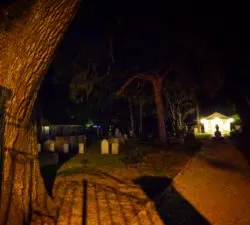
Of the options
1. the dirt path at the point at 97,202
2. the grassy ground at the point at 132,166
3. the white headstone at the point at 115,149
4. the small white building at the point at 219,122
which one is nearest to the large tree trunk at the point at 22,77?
the dirt path at the point at 97,202

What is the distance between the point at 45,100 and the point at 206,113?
2863cm

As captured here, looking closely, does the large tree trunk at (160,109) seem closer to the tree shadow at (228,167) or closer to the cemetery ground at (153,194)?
the tree shadow at (228,167)

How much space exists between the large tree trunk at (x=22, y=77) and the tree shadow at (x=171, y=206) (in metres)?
2.77

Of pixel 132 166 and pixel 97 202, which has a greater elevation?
pixel 132 166

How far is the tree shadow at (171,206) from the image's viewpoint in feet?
18.2

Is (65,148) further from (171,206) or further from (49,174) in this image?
(171,206)

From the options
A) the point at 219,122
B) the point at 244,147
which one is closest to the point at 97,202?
the point at 244,147

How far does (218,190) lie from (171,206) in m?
1.78

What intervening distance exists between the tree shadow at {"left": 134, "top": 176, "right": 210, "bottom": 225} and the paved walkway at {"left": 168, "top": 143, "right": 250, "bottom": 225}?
14 cm

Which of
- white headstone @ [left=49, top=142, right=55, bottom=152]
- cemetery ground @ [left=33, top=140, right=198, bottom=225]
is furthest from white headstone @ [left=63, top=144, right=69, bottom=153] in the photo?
cemetery ground @ [left=33, top=140, right=198, bottom=225]

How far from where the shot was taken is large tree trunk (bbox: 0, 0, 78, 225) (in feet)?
15.1

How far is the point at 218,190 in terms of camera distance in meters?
7.55

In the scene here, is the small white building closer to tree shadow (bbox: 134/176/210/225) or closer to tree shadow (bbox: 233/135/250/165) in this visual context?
tree shadow (bbox: 233/135/250/165)

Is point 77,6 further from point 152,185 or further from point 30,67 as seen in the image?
point 152,185
